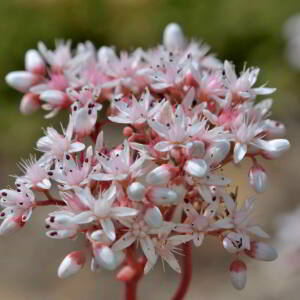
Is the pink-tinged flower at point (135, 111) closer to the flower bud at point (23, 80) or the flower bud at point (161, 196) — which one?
the flower bud at point (161, 196)

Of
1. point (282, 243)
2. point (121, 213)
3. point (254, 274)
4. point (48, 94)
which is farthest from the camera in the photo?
point (254, 274)

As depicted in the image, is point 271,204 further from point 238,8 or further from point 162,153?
point 162,153

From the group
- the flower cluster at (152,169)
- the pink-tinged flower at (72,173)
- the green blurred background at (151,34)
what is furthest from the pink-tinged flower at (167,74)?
the green blurred background at (151,34)

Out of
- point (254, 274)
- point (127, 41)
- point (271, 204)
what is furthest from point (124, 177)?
point (127, 41)

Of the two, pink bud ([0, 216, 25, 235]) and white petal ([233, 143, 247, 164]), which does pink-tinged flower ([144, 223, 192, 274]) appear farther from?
pink bud ([0, 216, 25, 235])

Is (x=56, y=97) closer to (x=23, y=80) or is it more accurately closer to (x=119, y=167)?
(x=23, y=80)

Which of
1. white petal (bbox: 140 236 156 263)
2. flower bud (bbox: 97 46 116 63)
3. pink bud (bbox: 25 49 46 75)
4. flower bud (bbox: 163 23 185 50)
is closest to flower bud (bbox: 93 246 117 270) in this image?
white petal (bbox: 140 236 156 263)
